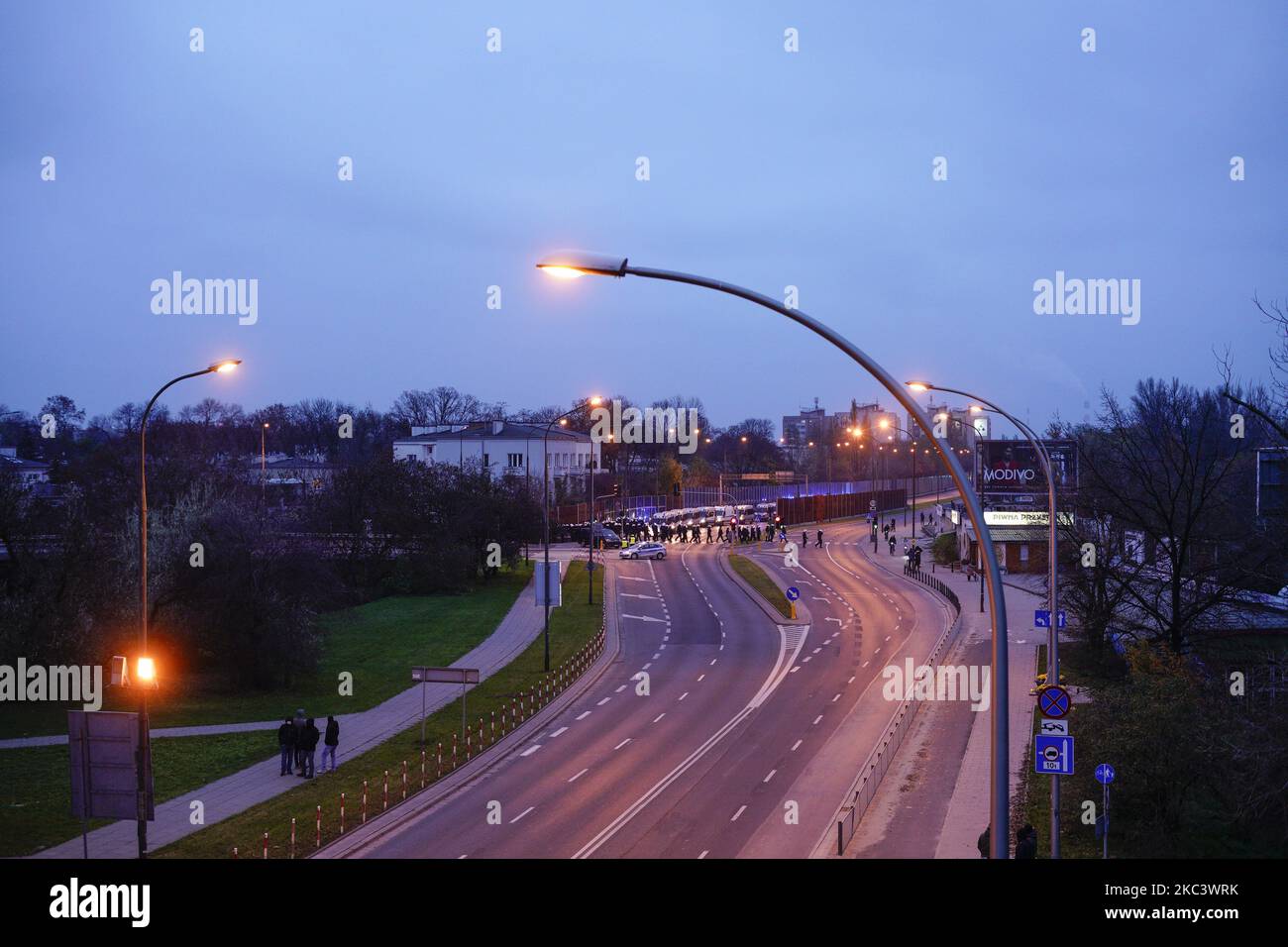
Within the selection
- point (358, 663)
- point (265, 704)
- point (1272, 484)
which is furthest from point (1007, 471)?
point (265, 704)

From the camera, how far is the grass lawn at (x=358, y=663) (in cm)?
2631

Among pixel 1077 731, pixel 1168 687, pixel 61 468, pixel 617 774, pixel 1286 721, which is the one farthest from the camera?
pixel 61 468

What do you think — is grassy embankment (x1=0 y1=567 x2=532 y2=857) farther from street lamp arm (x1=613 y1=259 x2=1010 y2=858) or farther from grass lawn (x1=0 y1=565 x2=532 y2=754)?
street lamp arm (x1=613 y1=259 x2=1010 y2=858)

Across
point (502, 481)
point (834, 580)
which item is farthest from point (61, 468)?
point (834, 580)

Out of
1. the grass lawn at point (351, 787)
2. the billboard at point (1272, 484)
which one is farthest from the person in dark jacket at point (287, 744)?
the billboard at point (1272, 484)

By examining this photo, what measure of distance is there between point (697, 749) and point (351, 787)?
24.5ft

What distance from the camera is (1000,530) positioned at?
2211 inches

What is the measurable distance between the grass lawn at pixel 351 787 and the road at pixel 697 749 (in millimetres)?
1080

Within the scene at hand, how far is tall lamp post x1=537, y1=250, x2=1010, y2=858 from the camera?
7.34m

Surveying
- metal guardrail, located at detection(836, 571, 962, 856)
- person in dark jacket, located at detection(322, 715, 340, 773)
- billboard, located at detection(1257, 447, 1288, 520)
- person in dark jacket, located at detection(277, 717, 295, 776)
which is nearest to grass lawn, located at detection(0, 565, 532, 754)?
person in dark jacket, located at detection(277, 717, 295, 776)

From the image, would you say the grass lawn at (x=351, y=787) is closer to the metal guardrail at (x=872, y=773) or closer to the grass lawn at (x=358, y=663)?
the grass lawn at (x=358, y=663)

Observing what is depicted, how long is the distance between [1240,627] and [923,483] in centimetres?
11961

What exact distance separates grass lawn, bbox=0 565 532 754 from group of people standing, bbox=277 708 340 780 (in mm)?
6042
